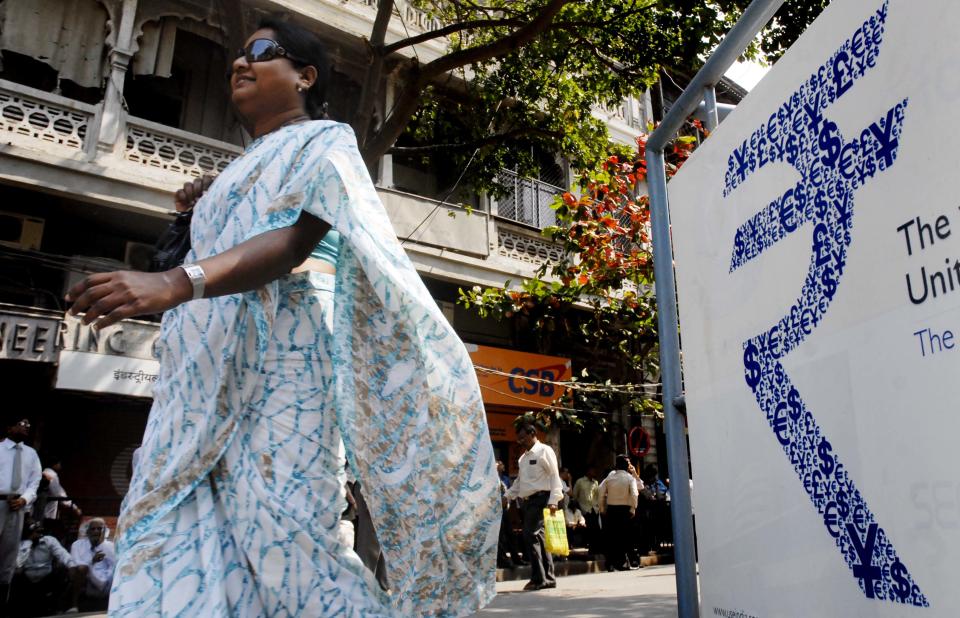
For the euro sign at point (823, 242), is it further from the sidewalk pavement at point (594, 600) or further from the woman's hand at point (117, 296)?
the sidewalk pavement at point (594, 600)

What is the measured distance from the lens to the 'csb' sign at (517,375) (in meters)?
12.8

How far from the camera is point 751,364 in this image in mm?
1711

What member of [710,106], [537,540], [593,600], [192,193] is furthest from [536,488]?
[192,193]

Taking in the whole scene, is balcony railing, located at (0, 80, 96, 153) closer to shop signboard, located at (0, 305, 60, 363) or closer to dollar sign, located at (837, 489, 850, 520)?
shop signboard, located at (0, 305, 60, 363)

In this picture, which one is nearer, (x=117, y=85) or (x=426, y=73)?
(x=426, y=73)

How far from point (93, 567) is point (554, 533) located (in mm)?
4643

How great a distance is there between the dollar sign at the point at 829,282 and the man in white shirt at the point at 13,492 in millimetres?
7180

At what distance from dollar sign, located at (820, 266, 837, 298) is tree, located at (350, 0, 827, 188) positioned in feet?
15.1

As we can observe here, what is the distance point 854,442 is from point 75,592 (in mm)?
7793

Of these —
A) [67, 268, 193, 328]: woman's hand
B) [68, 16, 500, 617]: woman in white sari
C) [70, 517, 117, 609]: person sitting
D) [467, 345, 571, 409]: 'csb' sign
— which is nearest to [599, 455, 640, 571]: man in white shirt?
[467, 345, 571, 409]: 'csb' sign

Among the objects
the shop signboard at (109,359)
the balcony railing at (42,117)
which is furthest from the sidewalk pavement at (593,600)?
the balcony railing at (42,117)

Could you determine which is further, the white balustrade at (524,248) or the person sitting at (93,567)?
the white balustrade at (524,248)

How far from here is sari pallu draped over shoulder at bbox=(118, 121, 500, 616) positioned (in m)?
1.71

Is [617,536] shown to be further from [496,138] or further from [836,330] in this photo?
[836,330]
